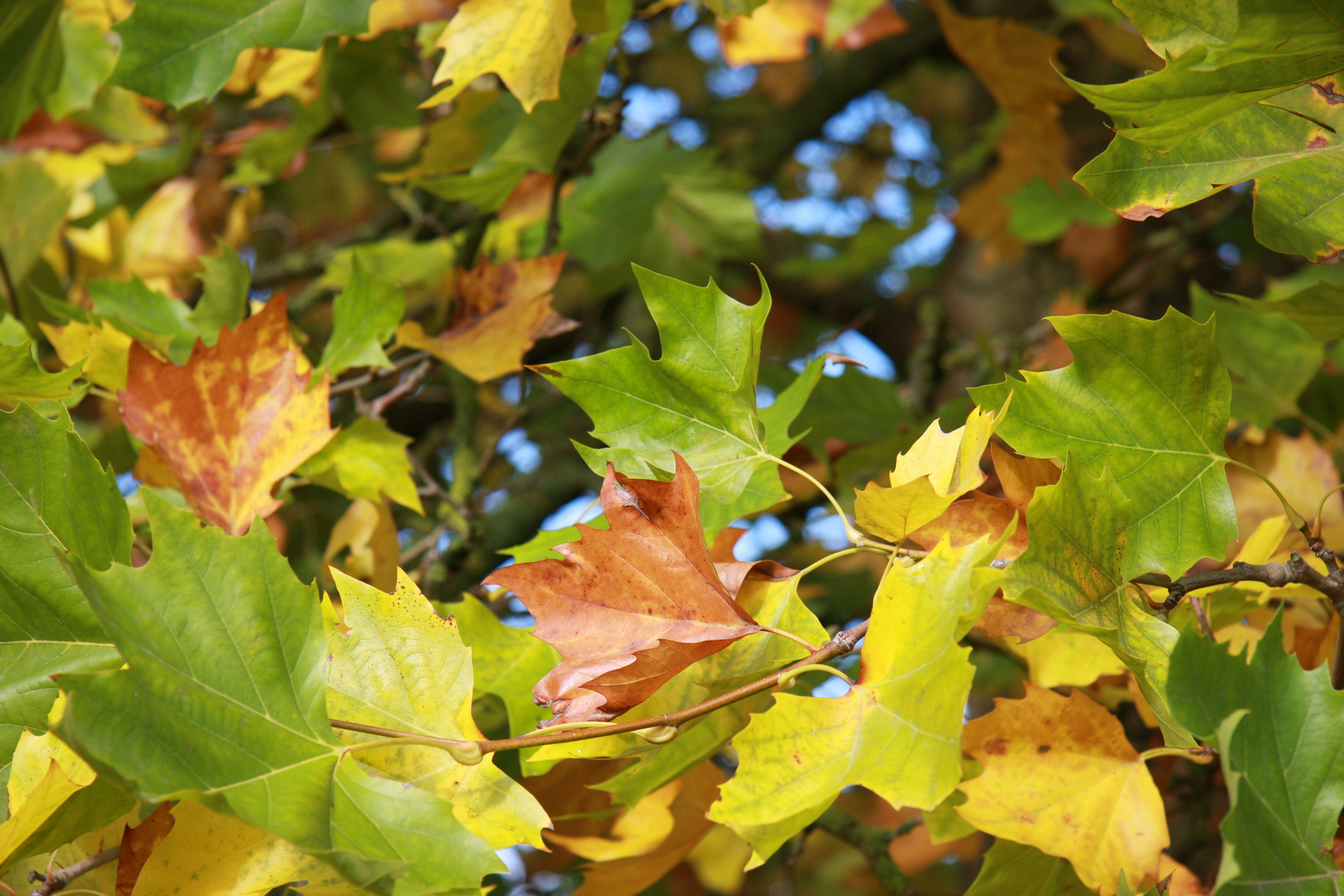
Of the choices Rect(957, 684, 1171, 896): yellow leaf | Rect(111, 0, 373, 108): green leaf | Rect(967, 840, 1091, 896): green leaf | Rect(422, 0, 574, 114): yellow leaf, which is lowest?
Rect(967, 840, 1091, 896): green leaf

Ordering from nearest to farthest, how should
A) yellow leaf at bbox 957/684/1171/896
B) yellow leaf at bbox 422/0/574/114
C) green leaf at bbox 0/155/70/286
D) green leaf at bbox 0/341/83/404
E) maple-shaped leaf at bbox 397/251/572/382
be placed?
yellow leaf at bbox 957/684/1171/896 < green leaf at bbox 0/341/83/404 < yellow leaf at bbox 422/0/574/114 < maple-shaped leaf at bbox 397/251/572/382 < green leaf at bbox 0/155/70/286

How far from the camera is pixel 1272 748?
0.42 metres

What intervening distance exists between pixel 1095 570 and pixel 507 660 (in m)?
0.38

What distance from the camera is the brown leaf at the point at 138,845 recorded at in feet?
1.65

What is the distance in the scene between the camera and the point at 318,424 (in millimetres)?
711

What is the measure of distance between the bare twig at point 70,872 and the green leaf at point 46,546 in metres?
0.07

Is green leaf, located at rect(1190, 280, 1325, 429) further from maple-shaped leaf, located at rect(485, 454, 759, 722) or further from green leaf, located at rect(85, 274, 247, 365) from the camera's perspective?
green leaf, located at rect(85, 274, 247, 365)

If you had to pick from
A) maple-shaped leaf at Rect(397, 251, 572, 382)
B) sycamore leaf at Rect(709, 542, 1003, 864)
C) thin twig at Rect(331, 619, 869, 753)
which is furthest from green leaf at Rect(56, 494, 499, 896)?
maple-shaped leaf at Rect(397, 251, 572, 382)

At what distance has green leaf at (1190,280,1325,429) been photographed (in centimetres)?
97

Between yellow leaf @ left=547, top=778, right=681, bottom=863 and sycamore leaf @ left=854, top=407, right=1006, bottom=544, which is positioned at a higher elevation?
sycamore leaf @ left=854, top=407, right=1006, bottom=544

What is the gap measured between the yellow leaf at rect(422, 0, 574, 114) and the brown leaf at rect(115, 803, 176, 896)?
21.1 inches

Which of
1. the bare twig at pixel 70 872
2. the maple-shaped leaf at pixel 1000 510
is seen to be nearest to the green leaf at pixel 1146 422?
the maple-shaped leaf at pixel 1000 510

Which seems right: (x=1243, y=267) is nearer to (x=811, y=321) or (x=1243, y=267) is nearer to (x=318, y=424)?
(x=811, y=321)

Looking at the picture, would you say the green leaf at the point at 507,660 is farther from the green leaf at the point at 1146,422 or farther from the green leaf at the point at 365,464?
the green leaf at the point at 1146,422
